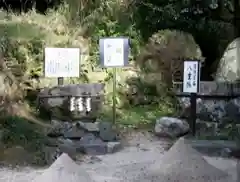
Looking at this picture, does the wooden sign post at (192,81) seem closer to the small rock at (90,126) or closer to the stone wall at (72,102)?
the small rock at (90,126)

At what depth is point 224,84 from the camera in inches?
181

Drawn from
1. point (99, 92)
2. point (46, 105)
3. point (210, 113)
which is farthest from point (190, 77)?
point (46, 105)

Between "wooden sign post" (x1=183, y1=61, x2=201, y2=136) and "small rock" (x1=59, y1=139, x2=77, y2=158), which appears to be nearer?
"small rock" (x1=59, y1=139, x2=77, y2=158)

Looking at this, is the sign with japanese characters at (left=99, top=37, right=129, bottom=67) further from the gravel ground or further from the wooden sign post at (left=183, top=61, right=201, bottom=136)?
the gravel ground

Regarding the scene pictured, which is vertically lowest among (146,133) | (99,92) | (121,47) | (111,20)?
(146,133)

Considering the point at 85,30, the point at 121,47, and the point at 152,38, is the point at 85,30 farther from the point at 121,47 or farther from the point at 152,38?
the point at 121,47

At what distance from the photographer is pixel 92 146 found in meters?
3.60

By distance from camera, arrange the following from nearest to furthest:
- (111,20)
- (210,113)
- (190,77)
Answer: (190,77) < (210,113) < (111,20)

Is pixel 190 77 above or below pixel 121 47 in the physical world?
below

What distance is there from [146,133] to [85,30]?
5.93 feet

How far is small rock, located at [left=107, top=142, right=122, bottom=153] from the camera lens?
142 inches

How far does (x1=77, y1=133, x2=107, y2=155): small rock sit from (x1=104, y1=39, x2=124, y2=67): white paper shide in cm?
100

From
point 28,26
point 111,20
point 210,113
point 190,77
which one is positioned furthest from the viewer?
point 111,20

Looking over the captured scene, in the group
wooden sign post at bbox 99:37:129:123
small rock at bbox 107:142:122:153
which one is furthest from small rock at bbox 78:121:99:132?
wooden sign post at bbox 99:37:129:123
